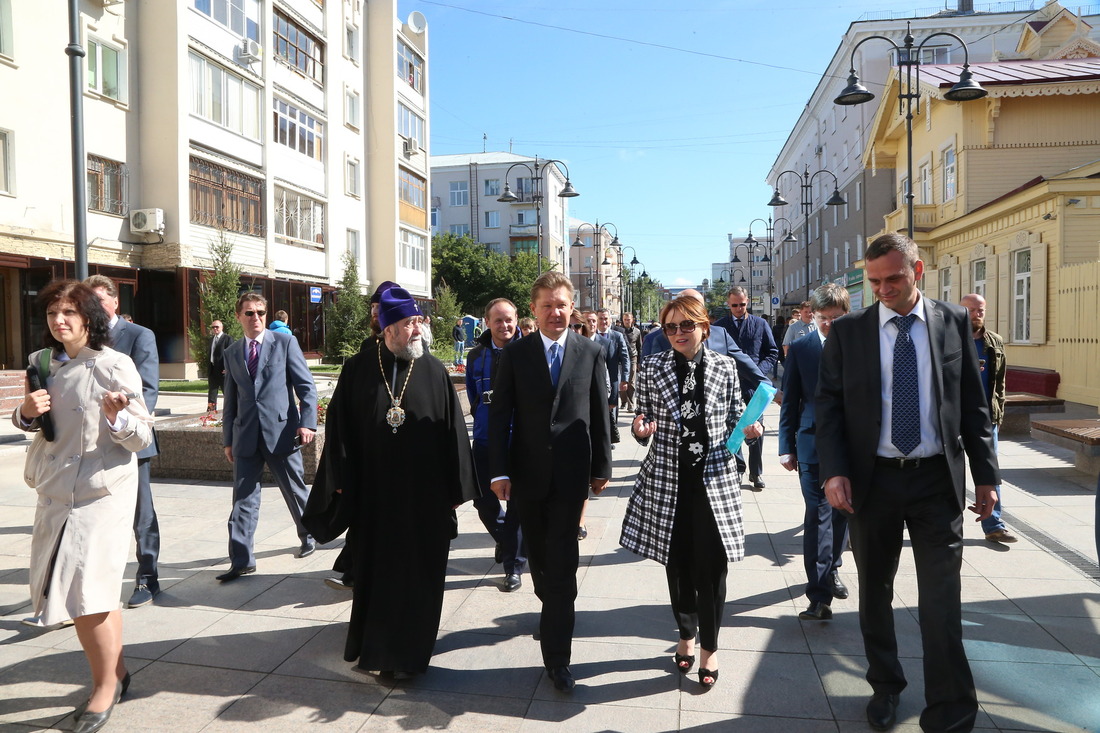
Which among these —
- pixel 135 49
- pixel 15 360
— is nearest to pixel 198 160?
pixel 135 49

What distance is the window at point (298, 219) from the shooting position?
29.2 meters

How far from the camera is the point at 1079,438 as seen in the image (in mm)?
8656

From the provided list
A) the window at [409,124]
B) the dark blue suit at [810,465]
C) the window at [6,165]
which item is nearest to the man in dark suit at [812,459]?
the dark blue suit at [810,465]

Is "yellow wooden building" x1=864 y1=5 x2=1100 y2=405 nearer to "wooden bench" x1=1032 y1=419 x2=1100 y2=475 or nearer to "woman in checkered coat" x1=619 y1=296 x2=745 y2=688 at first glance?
"wooden bench" x1=1032 y1=419 x2=1100 y2=475

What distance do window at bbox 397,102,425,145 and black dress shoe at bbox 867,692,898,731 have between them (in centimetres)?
3770

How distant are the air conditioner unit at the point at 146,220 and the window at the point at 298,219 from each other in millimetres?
6361

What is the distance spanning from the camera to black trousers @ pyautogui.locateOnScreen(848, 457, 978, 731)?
335 cm

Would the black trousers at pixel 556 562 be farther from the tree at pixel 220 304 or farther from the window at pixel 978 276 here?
the window at pixel 978 276

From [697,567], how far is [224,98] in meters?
26.1

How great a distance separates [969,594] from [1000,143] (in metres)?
22.3

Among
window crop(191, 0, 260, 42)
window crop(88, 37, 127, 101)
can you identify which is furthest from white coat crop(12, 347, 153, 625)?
window crop(191, 0, 260, 42)

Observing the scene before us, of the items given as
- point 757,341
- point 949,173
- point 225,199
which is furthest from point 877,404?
point 225,199

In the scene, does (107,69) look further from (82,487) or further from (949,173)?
(949,173)

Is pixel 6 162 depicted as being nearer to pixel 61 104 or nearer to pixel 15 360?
pixel 61 104
